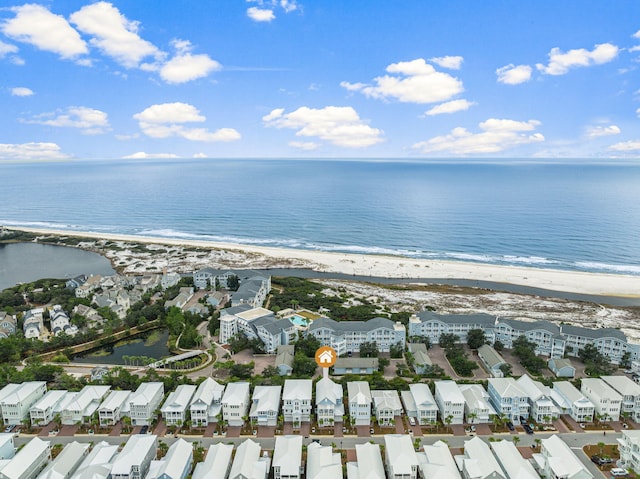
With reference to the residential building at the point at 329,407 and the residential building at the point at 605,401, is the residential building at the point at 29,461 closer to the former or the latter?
the residential building at the point at 329,407

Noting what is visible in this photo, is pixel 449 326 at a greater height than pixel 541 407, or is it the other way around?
pixel 449 326

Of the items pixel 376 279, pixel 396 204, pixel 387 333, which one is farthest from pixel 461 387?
pixel 396 204

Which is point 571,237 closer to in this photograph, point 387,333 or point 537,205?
point 537,205

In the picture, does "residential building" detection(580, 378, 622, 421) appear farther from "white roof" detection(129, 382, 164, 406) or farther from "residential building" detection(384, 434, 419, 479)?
"white roof" detection(129, 382, 164, 406)

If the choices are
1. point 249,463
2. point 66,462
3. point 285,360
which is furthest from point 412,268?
point 66,462

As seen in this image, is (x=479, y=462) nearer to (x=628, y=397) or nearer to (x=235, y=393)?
(x=628, y=397)
